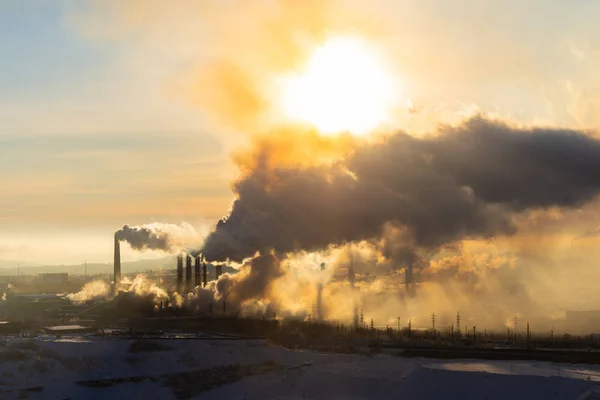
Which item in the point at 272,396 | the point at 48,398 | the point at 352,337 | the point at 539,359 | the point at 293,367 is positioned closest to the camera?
the point at 48,398

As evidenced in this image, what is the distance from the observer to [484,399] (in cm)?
9819

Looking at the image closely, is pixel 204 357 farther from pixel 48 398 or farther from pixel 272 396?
pixel 48 398

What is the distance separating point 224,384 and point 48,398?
24.0m

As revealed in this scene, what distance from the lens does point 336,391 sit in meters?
106

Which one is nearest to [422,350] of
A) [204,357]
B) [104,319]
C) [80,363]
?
[204,357]

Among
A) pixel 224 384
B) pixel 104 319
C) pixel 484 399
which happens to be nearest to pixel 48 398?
pixel 224 384

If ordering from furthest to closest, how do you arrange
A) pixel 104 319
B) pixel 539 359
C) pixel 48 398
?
→ pixel 104 319
pixel 539 359
pixel 48 398

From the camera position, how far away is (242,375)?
114375 millimetres

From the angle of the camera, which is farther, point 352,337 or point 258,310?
point 258,310

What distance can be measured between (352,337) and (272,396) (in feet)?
212

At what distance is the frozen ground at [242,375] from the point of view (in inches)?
3905

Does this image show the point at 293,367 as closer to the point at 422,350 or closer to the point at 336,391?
the point at 336,391

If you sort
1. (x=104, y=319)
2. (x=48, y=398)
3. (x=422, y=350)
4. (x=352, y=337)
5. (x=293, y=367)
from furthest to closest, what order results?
1. (x=104, y=319)
2. (x=352, y=337)
3. (x=422, y=350)
4. (x=293, y=367)
5. (x=48, y=398)

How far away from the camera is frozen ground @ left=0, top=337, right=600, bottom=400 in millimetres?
99188
